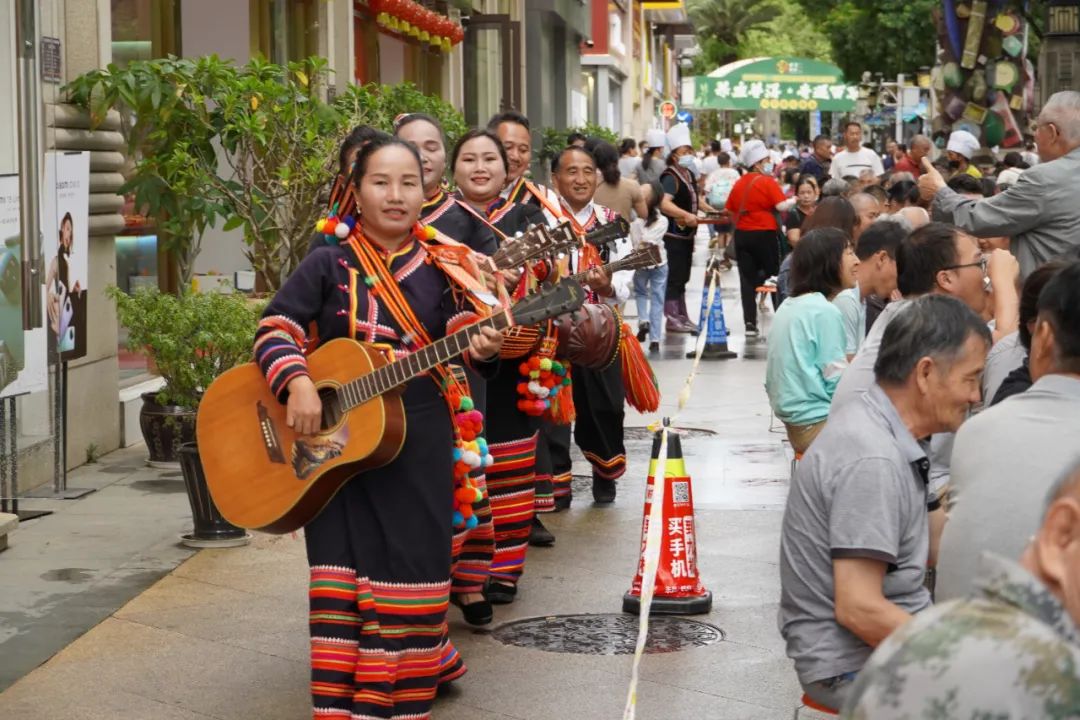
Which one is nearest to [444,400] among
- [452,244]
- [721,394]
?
[452,244]

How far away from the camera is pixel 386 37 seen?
22.0 metres

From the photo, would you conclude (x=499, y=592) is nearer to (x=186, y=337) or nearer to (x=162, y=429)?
(x=186, y=337)

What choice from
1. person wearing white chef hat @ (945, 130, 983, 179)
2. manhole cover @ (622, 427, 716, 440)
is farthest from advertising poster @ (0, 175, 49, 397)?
person wearing white chef hat @ (945, 130, 983, 179)

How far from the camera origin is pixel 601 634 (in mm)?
7336

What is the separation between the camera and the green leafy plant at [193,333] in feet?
32.4

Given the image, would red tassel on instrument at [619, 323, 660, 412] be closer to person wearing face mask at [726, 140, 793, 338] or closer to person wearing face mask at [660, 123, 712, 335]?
person wearing face mask at [726, 140, 793, 338]

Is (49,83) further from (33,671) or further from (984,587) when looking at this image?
(984,587)

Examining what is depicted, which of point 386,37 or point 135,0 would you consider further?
point 386,37

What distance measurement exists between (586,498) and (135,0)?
16.5 feet

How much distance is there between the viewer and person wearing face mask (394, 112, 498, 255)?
6828mm

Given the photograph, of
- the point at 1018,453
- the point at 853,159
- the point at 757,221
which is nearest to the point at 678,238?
the point at 757,221

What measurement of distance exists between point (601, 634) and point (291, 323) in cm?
230

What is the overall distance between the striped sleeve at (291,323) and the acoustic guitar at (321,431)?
85 mm

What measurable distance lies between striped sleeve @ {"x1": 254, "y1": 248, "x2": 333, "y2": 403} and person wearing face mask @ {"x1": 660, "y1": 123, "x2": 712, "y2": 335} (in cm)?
1371
